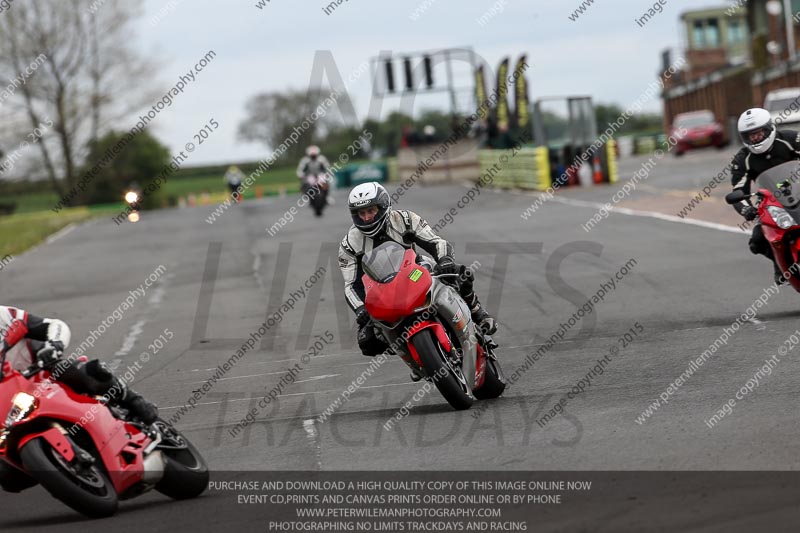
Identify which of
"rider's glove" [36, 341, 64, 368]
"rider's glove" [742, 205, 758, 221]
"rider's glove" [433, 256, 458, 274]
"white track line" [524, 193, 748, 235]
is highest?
"rider's glove" [36, 341, 64, 368]

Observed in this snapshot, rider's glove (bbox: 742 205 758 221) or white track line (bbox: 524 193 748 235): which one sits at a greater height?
rider's glove (bbox: 742 205 758 221)

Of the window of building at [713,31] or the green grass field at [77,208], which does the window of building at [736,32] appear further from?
the green grass field at [77,208]

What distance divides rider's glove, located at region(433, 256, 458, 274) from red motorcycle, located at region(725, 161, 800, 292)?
355 cm

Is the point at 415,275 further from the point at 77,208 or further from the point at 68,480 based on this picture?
the point at 77,208

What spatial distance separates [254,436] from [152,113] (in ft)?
205

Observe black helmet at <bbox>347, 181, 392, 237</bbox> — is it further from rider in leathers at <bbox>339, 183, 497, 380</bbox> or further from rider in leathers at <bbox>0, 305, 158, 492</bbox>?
rider in leathers at <bbox>0, 305, 158, 492</bbox>

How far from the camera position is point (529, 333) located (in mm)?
12586

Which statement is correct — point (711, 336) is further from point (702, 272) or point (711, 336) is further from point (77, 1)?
point (77, 1)

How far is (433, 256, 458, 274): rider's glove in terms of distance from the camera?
900 centimetres

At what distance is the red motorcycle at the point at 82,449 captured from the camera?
253 inches

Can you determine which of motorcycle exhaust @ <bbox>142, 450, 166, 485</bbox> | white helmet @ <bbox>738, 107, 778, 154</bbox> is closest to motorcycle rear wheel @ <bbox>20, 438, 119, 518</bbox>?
motorcycle exhaust @ <bbox>142, 450, 166, 485</bbox>

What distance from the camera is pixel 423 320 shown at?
8578 mm

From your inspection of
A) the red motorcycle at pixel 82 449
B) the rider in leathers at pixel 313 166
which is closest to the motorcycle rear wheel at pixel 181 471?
the red motorcycle at pixel 82 449

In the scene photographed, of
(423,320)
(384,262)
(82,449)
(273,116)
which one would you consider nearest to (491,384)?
(423,320)
